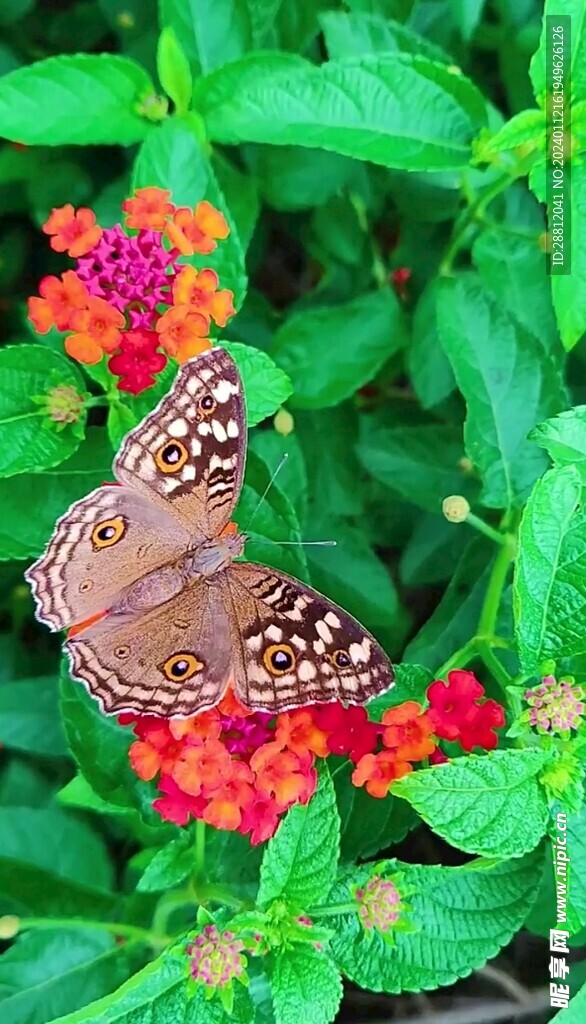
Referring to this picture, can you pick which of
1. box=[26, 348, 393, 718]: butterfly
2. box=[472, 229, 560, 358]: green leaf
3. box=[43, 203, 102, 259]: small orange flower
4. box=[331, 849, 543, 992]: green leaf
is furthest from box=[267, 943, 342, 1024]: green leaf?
box=[472, 229, 560, 358]: green leaf

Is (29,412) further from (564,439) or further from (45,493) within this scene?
(564,439)

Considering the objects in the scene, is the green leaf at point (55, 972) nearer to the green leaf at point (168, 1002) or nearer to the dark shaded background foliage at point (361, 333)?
the dark shaded background foliage at point (361, 333)

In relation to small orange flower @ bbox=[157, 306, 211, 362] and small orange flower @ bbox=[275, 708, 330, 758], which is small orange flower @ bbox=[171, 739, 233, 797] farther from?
small orange flower @ bbox=[157, 306, 211, 362]

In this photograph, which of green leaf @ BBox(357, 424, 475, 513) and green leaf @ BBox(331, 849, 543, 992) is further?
green leaf @ BBox(357, 424, 475, 513)

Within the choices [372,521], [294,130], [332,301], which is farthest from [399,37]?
[372,521]

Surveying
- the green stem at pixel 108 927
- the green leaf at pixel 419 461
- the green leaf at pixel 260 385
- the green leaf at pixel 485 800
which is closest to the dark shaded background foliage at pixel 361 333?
the green leaf at pixel 419 461

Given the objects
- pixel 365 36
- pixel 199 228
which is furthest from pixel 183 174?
pixel 365 36
